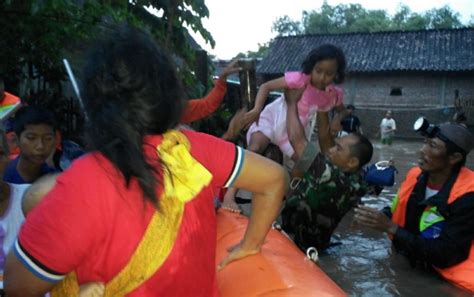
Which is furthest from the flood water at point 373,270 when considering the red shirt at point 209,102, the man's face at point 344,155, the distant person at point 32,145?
the distant person at point 32,145

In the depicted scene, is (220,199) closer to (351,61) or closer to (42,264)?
(42,264)

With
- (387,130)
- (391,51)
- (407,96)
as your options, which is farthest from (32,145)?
(391,51)

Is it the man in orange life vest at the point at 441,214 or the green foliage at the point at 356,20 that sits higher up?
the green foliage at the point at 356,20

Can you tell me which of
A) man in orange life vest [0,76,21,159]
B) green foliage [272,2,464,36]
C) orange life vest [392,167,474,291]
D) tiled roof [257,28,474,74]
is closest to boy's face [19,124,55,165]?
man in orange life vest [0,76,21,159]

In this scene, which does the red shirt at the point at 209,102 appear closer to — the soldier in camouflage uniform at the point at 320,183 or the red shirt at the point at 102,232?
the soldier in camouflage uniform at the point at 320,183

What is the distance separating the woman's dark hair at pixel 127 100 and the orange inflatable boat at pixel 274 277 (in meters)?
0.82

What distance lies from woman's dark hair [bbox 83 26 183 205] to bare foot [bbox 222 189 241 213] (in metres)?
2.00

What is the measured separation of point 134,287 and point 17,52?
4.48 metres

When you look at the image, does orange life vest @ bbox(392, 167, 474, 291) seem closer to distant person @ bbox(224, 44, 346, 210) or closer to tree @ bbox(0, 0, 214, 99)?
distant person @ bbox(224, 44, 346, 210)

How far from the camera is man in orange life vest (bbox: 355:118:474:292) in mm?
3393

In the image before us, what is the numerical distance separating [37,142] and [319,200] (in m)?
2.03

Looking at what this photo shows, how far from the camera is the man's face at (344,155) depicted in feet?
12.8

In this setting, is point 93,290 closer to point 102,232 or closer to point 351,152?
point 102,232

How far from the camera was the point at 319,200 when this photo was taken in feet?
12.9
